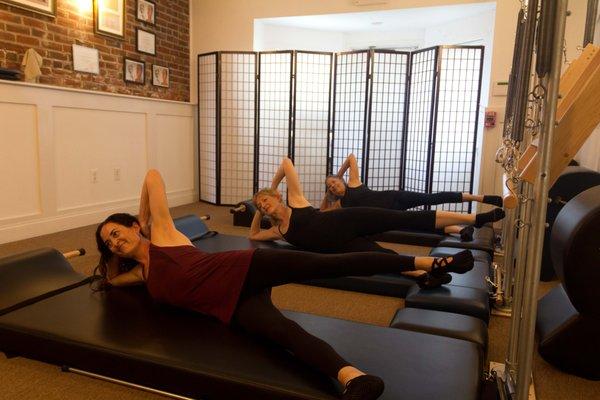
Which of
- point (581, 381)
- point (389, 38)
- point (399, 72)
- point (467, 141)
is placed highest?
point (389, 38)

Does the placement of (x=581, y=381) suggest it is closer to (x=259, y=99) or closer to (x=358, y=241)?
(x=358, y=241)

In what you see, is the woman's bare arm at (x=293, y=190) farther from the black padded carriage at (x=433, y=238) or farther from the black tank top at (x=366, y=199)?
the black padded carriage at (x=433, y=238)

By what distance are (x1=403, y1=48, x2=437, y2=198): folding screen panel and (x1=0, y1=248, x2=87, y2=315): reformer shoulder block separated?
13.3ft

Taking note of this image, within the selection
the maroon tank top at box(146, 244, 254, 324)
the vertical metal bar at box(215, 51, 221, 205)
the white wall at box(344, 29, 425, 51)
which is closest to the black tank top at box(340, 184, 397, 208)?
the maroon tank top at box(146, 244, 254, 324)

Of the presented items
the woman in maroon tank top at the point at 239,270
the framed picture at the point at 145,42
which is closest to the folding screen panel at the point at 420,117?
the framed picture at the point at 145,42

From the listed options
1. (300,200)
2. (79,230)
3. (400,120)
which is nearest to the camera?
(300,200)

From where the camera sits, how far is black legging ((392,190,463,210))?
389cm

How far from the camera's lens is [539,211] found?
134 centimetres

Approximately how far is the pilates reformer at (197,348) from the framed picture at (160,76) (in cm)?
399

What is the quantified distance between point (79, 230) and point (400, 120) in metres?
3.89

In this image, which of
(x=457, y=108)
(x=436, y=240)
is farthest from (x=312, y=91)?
(x=436, y=240)

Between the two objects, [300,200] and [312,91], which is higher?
[312,91]

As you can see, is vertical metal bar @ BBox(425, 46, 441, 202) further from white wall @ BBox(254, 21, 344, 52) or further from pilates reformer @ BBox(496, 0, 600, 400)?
pilates reformer @ BBox(496, 0, 600, 400)

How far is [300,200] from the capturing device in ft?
9.99
